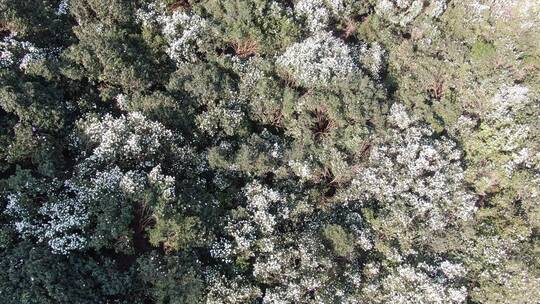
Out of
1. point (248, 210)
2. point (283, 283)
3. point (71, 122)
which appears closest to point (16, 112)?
point (71, 122)

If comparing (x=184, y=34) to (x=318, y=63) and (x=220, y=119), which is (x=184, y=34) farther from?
(x=318, y=63)

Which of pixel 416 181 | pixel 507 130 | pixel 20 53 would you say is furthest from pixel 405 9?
pixel 20 53

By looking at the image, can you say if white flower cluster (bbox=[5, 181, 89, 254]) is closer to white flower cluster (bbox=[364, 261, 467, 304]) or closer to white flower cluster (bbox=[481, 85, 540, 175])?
white flower cluster (bbox=[364, 261, 467, 304])

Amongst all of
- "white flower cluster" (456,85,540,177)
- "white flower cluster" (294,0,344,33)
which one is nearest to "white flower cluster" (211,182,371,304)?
"white flower cluster" (456,85,540,177)

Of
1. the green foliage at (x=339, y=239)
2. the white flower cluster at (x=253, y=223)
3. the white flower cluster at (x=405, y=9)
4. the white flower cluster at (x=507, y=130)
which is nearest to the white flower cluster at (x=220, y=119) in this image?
the white flower cluster at (x=253, y=223)

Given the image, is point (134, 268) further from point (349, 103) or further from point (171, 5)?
point (171, 5)
